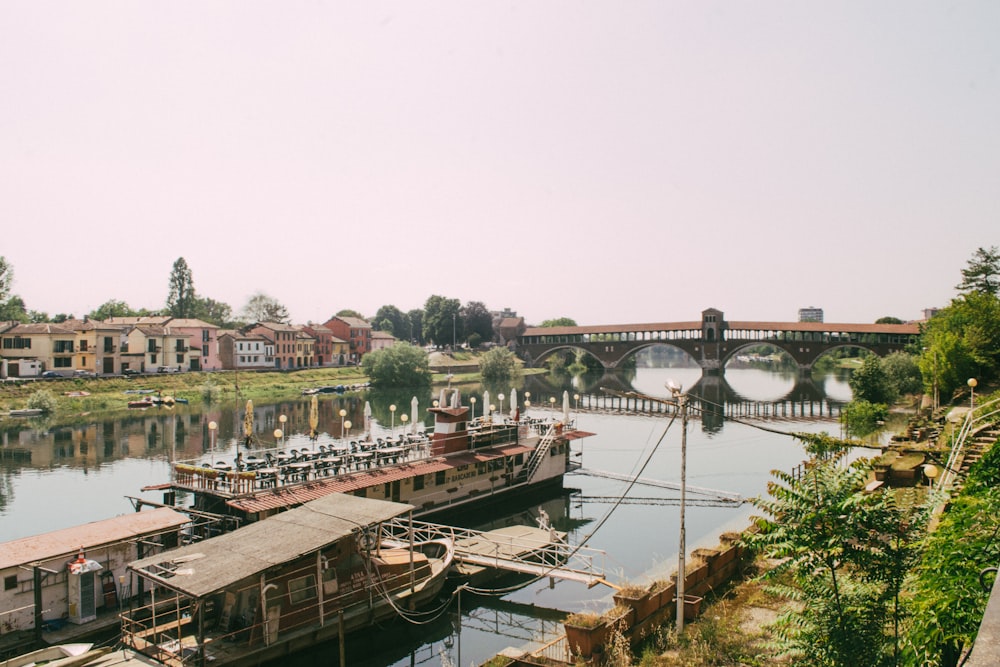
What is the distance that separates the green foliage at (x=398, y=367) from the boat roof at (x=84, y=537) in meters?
72.1

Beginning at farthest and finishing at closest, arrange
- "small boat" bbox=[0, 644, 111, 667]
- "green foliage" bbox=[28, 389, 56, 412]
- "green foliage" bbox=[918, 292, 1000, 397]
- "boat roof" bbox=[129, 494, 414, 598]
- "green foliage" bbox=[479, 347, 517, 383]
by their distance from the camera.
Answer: "green foliage" bbox=[479, 347, 517, 383] → "green foliage" bbox=[28, 389, 56, 412] → "green foliage" bbox=[918, 292, 1000, 397] → "boat roof" bbox=[129, 494, 414, 598] → "small boat" bbox=[0, 644, 111, 667]

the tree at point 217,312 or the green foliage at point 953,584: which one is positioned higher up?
the tree at point 217,312

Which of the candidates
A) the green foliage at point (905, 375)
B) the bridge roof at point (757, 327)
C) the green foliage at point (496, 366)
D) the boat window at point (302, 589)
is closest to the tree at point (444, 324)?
the bridge roof at point (757, 327)

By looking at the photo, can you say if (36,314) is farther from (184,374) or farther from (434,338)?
(434,338)

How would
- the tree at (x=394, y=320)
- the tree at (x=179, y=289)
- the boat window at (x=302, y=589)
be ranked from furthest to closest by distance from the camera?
1. the tree at (x=394, y=320)
2. the tree at (x=179, y=289)
3. the boat window at (x=302, y=589)

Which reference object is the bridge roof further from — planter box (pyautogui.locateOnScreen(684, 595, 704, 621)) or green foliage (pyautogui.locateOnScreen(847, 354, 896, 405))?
planter box (pyautogui.locateOnScreen(684, 595, 704, 621))

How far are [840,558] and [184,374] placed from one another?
93.5m

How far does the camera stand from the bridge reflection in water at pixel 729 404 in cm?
7038

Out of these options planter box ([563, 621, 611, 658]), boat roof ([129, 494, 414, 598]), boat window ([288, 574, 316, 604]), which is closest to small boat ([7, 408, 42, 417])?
boat roof ([129, 494, 414, 598])

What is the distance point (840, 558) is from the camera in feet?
32.5

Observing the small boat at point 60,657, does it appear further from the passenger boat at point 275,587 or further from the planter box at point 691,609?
the planter box at point 691,609

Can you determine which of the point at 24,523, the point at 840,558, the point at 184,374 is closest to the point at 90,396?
the point at 184,374

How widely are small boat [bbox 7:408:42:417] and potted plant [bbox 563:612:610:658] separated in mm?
68692

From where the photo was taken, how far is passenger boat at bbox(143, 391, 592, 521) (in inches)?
1056
